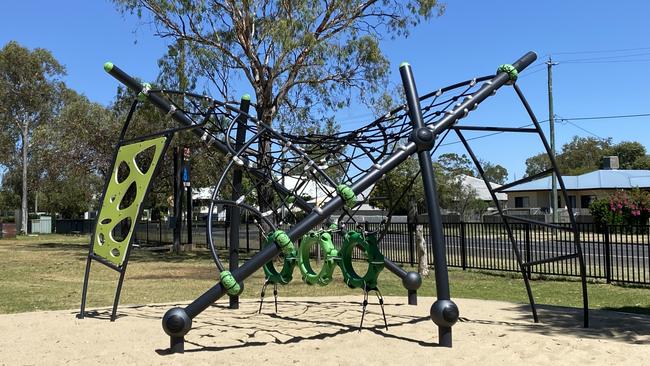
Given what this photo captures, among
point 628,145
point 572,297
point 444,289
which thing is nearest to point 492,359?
point 444,289

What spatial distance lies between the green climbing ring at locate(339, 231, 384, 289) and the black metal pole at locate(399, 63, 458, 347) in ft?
2.95

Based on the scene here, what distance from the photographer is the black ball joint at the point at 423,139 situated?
5598 mm

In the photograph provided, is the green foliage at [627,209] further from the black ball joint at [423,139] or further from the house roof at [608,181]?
the black ball joint at [423,139]

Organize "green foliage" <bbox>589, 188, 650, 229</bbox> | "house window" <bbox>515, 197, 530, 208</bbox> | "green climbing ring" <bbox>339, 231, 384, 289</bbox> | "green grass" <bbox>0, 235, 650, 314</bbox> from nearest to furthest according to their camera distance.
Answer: "green climbing ring" <bbox>339, 231, 384, 289</bbox>
"green grass" <bbox>0, 235, 650, 314</bbox>
"green foliage" <bbox>589, 188, 650, 229</bbox>
"house window" <bbox>515, 197, 530, 208</bbox>

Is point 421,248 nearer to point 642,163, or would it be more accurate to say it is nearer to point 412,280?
point 412,280

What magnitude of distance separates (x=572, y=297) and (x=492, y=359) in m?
5.65

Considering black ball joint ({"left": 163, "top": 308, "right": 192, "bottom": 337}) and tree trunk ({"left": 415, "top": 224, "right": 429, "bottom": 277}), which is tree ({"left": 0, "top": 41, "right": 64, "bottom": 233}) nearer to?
tree trunk ({"left": 415, "top": 224, "right": 429, "bottom": 277})

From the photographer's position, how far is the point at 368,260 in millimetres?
6203

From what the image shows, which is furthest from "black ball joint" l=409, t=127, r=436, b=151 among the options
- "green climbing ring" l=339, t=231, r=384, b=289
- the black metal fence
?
the black metal fence

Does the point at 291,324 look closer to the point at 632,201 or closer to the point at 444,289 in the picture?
the point at 444,289

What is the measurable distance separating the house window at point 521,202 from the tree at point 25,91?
124ft

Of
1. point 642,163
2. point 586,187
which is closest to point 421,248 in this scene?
point 586,187

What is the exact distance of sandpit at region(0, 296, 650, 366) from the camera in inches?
204

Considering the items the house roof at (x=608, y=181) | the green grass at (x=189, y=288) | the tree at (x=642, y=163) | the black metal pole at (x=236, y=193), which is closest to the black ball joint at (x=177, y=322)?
the black metal pole at (x=236, y=193)
